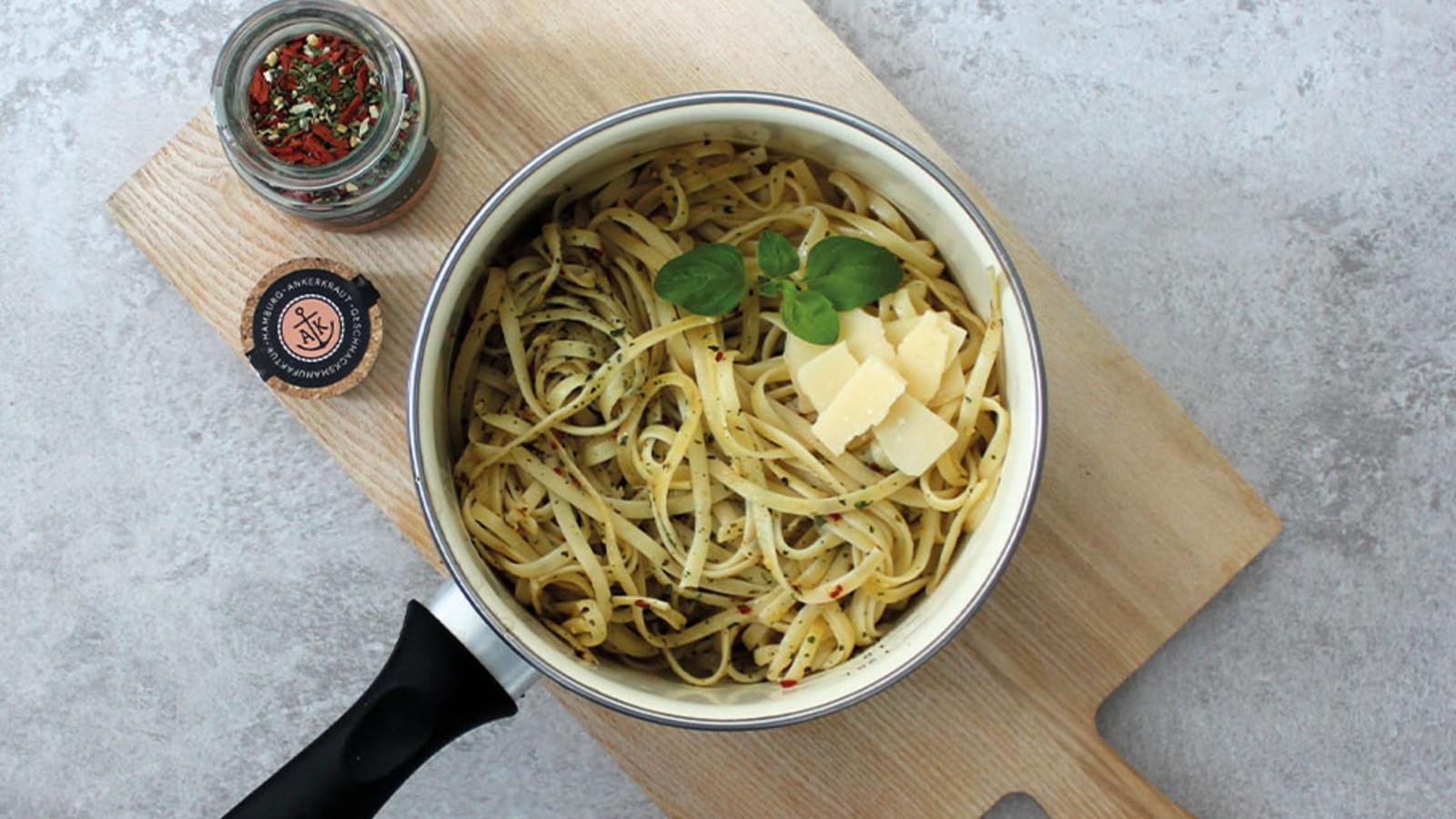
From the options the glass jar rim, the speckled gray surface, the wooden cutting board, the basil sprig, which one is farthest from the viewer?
the speckled gray surface

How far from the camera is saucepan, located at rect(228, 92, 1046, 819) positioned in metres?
1.34

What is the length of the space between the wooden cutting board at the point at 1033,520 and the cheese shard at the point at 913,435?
0.34m

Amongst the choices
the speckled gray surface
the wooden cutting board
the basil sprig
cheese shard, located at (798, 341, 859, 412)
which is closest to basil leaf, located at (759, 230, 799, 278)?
the basil sprig

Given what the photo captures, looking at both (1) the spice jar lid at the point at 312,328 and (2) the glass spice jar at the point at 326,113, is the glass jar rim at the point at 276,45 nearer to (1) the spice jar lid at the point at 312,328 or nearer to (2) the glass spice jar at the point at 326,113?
(2) the glass spice jar at the point at 326,113

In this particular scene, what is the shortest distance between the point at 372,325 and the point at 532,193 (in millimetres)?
385

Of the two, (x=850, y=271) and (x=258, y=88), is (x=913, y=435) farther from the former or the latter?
(x=258, y=88)

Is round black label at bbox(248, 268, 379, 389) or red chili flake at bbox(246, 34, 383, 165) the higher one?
red chili flake at bbox(246, 34, 383, 165)

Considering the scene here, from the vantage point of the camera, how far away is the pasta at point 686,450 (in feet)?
4.92

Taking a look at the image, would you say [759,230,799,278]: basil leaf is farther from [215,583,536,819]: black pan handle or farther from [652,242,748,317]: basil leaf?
[215,583,536,819]: black pan handle

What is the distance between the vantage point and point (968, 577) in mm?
1406

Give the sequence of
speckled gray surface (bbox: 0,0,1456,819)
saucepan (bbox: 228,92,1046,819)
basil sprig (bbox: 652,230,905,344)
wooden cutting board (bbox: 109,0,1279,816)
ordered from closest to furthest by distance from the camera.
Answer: saucepan (bbox: 228,92,1046,819) < basil sprig (bbox: 652,230,905,344) < wooden cutting board (bbox: 109,0,1279,816) < speckled gray surface (bbox: 0,0,1456,819)

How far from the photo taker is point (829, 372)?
4.71 ft

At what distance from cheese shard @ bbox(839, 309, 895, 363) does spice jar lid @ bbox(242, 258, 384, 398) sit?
2.20ft

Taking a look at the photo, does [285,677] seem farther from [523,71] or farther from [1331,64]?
[1331,64]
